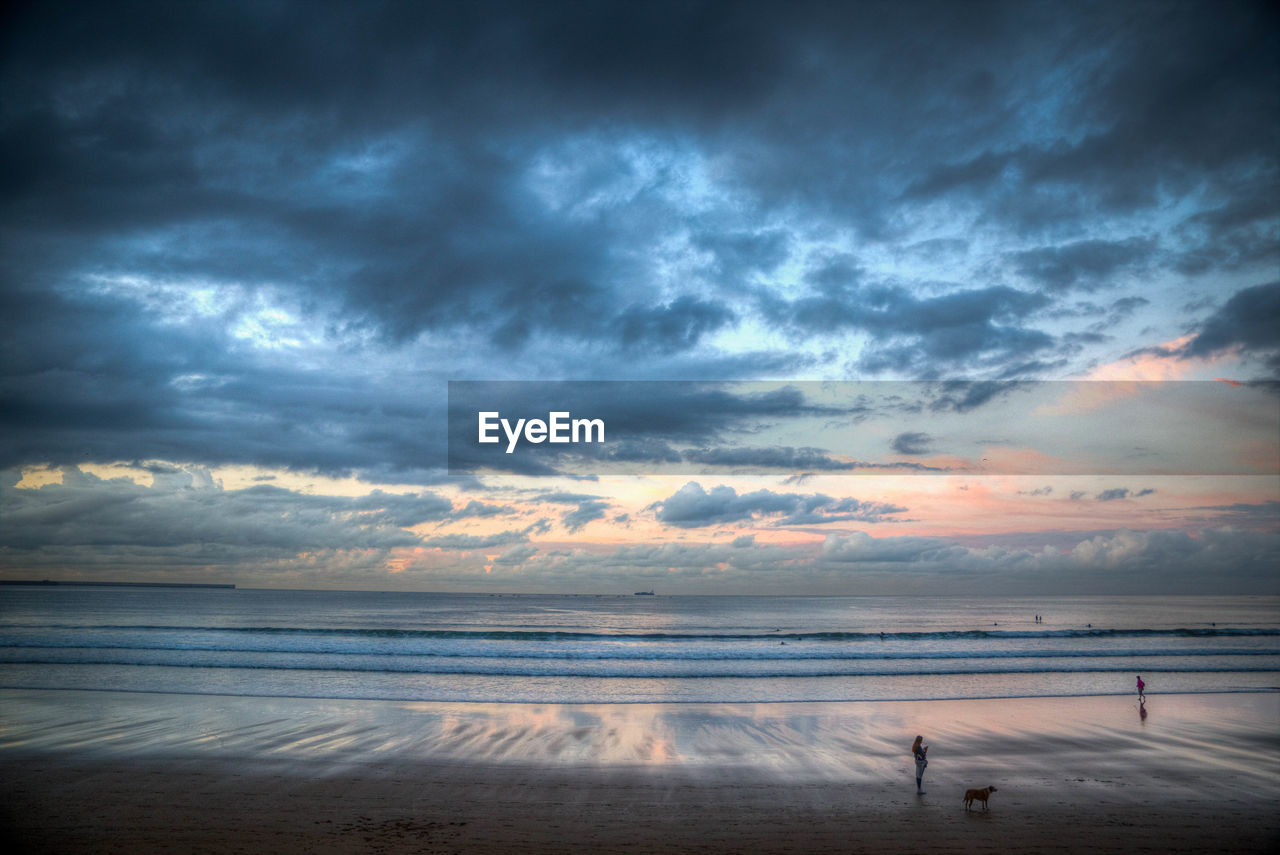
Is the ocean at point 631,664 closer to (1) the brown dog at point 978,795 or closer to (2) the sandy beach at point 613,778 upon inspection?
(2) the sandy beach at point 613,778

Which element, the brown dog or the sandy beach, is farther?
the brown dog

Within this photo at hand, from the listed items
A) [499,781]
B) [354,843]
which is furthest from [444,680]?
[354,843]

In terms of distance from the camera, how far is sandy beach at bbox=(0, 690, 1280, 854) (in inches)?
461

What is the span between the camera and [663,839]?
11.5 metres

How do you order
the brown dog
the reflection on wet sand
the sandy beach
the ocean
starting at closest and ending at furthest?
the sandy beach < the brown dog < the reflection on wet sand < the ocean

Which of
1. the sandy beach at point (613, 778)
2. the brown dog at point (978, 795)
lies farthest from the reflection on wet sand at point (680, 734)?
the brown dog at point (978, 795)

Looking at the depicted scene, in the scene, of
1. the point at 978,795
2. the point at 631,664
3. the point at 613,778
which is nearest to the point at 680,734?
the point at 613,778

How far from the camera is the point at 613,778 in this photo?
14.7 meters

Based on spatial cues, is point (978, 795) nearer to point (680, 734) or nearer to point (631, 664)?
point (680, 734)

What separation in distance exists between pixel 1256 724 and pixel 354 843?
84.5ft

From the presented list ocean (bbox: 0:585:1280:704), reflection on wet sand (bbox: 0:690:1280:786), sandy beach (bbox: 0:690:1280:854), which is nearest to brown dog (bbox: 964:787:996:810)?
sandy beach (bbox: 0:690:1280:854)

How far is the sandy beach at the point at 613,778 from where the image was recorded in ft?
38.4

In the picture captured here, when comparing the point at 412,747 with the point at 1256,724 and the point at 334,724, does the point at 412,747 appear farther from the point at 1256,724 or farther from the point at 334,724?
the point at 1256,724

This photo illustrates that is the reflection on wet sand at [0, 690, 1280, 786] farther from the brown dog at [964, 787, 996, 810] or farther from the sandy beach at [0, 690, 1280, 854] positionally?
the brown dog at [964, 787, 996, 810]
